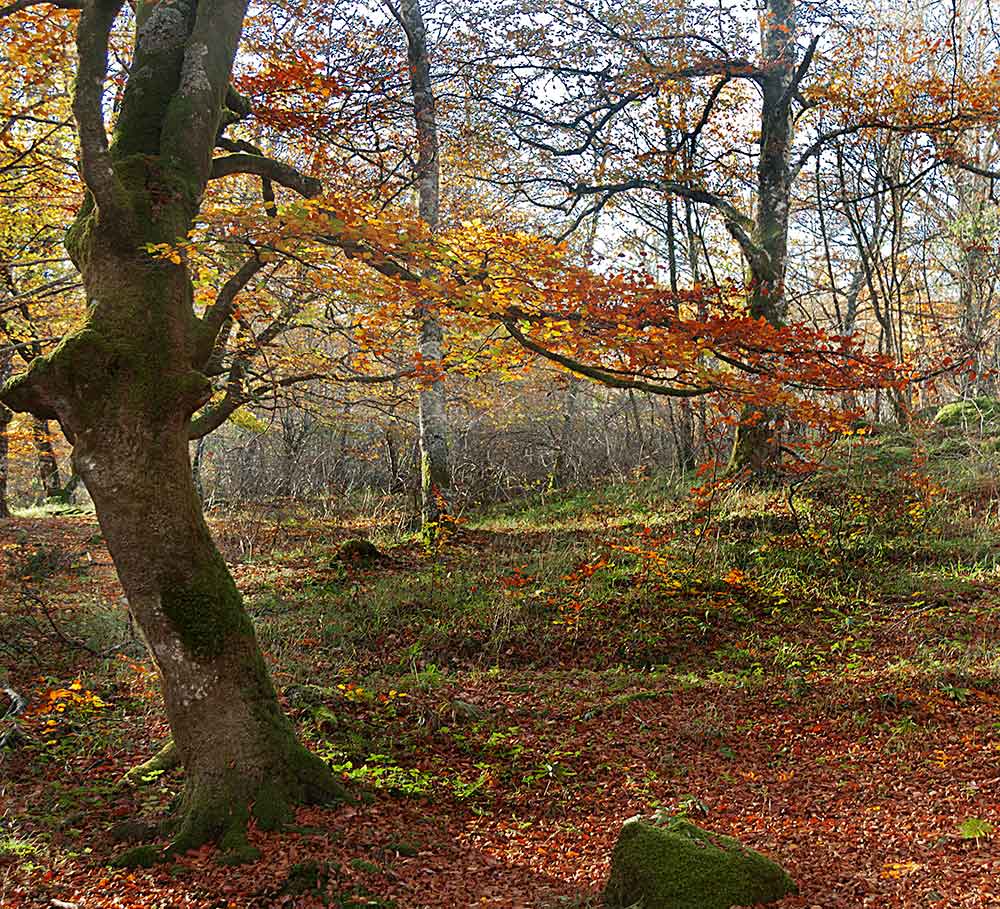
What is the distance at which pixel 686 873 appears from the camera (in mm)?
3344

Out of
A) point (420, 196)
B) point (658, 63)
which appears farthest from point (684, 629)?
point (658, 63)

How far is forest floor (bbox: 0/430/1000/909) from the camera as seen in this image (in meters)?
3.92

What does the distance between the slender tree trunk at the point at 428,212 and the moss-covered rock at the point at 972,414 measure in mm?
8571

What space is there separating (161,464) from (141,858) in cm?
200

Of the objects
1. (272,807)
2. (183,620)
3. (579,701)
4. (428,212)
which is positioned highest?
(428,212)

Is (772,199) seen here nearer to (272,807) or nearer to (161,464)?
(161,464)

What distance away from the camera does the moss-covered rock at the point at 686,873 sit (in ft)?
10.7

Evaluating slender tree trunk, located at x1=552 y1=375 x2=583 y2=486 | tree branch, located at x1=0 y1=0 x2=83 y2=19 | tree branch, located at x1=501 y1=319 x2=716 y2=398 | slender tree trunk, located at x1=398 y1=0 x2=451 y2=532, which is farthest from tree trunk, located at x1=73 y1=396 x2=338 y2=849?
slender tree trunk, located at x1=552 y1=375 x2=583 y2=486

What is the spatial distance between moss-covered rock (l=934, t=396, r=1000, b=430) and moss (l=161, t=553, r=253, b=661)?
40.7ft

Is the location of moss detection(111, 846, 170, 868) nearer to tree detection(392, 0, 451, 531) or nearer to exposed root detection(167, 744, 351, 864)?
exposed root detection(167, 744, 351, 864)

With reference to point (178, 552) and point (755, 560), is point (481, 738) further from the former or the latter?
point (755, 560)

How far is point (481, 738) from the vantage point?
5914 mm

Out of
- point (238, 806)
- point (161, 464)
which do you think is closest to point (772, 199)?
point (161, 464)

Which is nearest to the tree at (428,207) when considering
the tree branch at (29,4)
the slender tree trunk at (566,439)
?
the slender tree trunk at (566,439)
